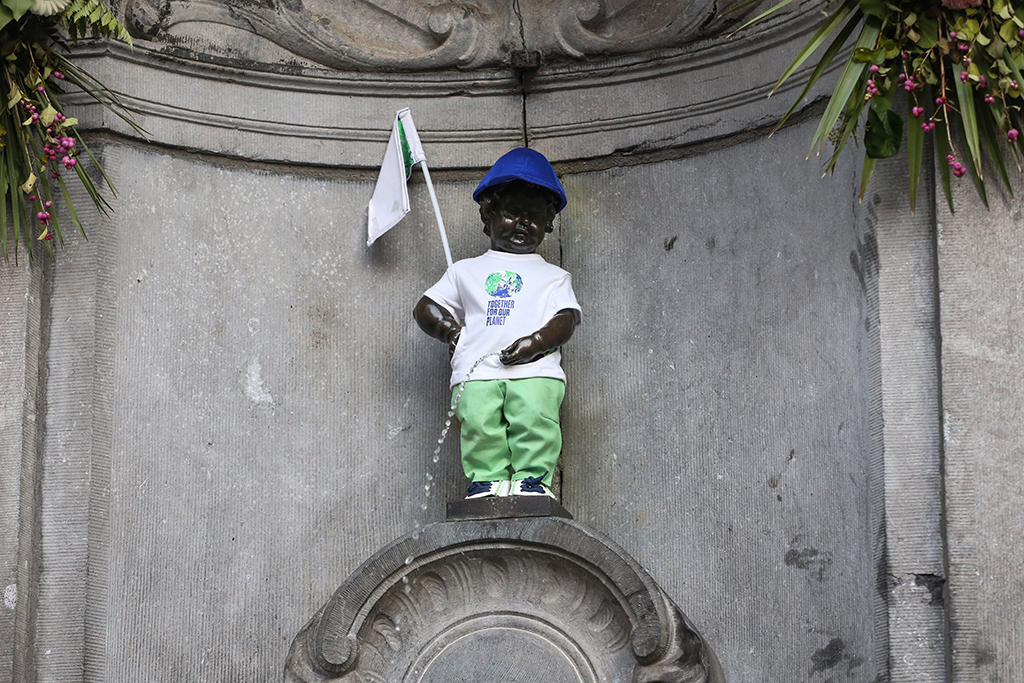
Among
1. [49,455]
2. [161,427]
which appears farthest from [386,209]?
[49,455]

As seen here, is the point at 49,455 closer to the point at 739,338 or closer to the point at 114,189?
the point at 114,189

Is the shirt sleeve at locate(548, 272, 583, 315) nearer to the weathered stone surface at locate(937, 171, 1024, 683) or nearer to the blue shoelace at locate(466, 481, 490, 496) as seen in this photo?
the blue shoelace at locate(466, 481, 490, 496)

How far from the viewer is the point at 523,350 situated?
410 cm

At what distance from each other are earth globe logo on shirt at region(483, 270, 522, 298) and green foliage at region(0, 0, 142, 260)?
1207 mm

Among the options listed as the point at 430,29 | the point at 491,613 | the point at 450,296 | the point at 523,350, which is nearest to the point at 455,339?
the point at 450,296

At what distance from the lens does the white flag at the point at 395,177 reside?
4644 mm

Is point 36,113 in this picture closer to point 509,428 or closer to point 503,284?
point 503,284

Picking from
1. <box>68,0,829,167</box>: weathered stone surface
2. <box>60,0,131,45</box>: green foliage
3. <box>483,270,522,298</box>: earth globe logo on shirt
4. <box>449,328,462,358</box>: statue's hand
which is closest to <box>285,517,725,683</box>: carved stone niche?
<box>449,328,462,358</box>: statue's hand

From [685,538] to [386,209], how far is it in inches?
56.6

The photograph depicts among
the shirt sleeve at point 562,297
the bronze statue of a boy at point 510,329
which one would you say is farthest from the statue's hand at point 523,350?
the shirt sleeve at point 562,297

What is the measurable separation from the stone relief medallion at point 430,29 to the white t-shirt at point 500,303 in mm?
934

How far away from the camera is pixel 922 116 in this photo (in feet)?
12.6

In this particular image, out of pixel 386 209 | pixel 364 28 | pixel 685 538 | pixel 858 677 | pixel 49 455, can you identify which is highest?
pixel 364 28

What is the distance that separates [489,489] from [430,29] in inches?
69.5
